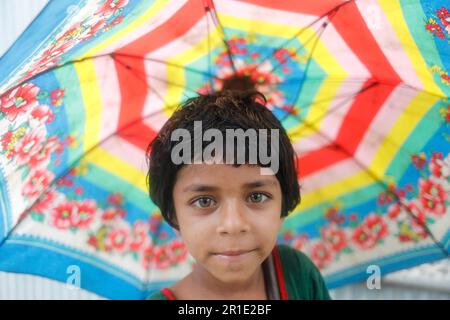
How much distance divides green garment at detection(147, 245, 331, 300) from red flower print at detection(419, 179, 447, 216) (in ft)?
1.55

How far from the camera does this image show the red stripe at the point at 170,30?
1454 millimetres

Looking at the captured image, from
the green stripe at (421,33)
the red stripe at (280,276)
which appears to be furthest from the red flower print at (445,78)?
the red stripe at (280,276)

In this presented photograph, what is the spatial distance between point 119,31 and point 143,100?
1.20 feet

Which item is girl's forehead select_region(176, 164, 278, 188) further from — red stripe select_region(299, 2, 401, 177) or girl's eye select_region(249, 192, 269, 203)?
red stripe select_region(299, 2, 401, 177)

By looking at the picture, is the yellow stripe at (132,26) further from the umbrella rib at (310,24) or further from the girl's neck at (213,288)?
the girl's neck at (213,288)

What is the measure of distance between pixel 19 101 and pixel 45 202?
0.35m

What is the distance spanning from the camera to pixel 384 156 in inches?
73.0

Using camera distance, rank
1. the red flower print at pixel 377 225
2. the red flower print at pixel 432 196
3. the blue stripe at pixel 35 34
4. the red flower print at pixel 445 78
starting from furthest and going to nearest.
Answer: the red flower print at pixel 377 225 < the red flower print at pixel 432 196 < the red flower print at pixel 445 78 < the blue stripe at pixel 35 34

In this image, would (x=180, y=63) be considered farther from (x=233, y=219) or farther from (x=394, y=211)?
(x=394, y=211)

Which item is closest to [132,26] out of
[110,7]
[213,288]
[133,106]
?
[110,7]

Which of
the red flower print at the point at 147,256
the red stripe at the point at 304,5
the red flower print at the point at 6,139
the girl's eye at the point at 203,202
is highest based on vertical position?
the red stripe at the point at 304,5

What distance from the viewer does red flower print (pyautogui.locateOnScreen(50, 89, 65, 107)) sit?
57.9 inches

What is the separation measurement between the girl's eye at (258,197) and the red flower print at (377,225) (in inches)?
27.6

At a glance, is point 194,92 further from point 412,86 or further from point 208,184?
point 412,86
